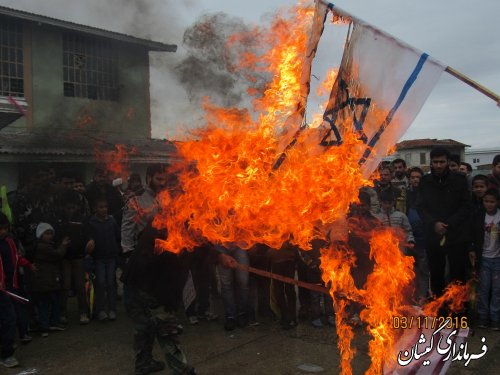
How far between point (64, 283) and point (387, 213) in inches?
182

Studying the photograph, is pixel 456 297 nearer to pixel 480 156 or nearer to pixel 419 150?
pixel 419 150

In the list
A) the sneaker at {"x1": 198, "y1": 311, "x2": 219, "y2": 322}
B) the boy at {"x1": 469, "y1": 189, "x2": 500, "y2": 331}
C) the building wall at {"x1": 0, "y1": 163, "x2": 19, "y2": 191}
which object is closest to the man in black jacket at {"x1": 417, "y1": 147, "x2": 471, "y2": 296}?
the boy at {"x1": 469, "y1": 189, "x2": 500, "y2": 331}

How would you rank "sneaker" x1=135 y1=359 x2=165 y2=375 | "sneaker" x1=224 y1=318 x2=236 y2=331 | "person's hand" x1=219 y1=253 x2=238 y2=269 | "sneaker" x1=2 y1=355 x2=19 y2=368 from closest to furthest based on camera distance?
"person's hand" x1=219 y1=253 x2=238 y2=269 < "sneaker" x1=135 y1=359 x2=165 y2=375 < "sneaker" x1=2 y1=355 x2=19 y2=368 < "sneaker" x1=224 y1=318 x2=236 y2=331

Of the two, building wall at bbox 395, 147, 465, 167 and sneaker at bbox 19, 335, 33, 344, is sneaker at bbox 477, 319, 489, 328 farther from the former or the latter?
building wall at bbox 395, 147, 465, 167

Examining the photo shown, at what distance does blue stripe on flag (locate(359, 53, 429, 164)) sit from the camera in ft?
12.6

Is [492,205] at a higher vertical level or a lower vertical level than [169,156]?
lower

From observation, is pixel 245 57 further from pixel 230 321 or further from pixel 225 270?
pixel 230 321

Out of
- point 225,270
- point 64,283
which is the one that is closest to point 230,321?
point 225,270

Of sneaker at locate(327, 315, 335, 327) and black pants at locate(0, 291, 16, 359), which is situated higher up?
black pants at locate(0, 291, 16, 359)

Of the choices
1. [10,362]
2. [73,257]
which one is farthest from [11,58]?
[10,362]

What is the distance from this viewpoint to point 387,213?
6496mm

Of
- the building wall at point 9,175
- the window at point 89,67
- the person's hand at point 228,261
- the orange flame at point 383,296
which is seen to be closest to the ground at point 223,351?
the orange flame at point 383,296

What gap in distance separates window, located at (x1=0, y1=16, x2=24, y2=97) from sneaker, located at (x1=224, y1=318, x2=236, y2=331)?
12.7 m

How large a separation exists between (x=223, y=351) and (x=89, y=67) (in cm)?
1427
